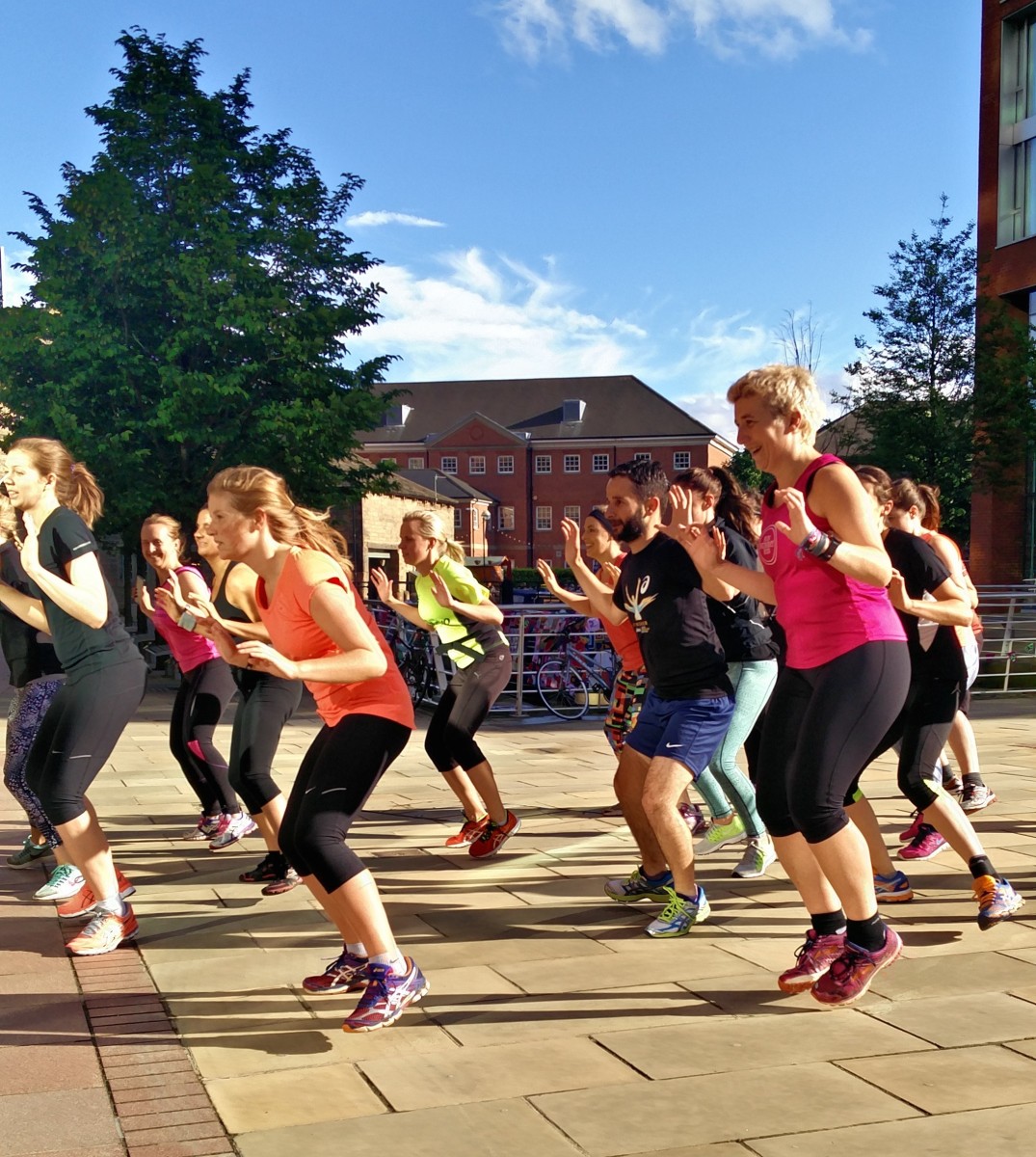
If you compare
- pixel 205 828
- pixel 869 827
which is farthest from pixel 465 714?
pixel 869 827

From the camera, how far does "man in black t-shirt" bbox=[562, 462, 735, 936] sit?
5.20 metres

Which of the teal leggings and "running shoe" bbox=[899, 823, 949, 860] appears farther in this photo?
"running shoe" bbox=[899, 823, 949, 860]

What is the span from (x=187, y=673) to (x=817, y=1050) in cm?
455

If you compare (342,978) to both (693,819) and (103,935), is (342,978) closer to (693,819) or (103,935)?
(103,935)

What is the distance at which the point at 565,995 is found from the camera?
447cm

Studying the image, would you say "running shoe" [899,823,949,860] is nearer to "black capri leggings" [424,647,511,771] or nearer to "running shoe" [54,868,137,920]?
"black capri leggings" [424,647,511,771]

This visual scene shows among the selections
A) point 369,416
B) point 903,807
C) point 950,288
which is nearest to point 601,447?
point 950,288

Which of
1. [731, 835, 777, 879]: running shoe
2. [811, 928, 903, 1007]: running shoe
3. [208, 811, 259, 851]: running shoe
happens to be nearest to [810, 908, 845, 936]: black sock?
[811, 928, 903, 1007]: running shoe

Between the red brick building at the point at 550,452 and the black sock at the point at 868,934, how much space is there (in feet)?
278

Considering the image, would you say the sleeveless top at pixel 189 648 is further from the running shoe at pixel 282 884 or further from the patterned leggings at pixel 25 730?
the running shoe at pixel 282 884

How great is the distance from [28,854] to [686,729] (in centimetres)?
363

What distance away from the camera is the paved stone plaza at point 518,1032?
10.8ft

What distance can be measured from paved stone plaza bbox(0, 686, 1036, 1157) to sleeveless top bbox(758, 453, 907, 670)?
1135 millimetres

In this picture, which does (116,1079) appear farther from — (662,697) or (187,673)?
(187,673)
